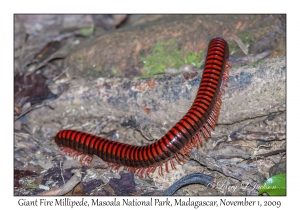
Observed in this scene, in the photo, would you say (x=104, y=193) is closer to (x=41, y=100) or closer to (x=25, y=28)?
(x=41, y=100)

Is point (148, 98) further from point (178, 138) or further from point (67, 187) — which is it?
point (67, 187)

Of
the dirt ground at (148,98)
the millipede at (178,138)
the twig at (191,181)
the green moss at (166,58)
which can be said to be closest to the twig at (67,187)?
the dirt ground at (148,98)

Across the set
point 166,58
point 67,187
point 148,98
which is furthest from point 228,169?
point 166,58

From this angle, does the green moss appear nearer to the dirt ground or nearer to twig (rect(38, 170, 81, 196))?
the dirt ground

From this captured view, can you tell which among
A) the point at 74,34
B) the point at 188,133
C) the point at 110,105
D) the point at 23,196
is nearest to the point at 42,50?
the point at 74,34

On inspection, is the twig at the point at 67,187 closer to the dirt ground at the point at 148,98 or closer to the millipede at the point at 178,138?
the dirt ground at the point at 148,98

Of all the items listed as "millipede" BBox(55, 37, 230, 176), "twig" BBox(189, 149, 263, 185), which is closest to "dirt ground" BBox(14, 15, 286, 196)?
"twig" BBox(189, 149, 263, 185)
